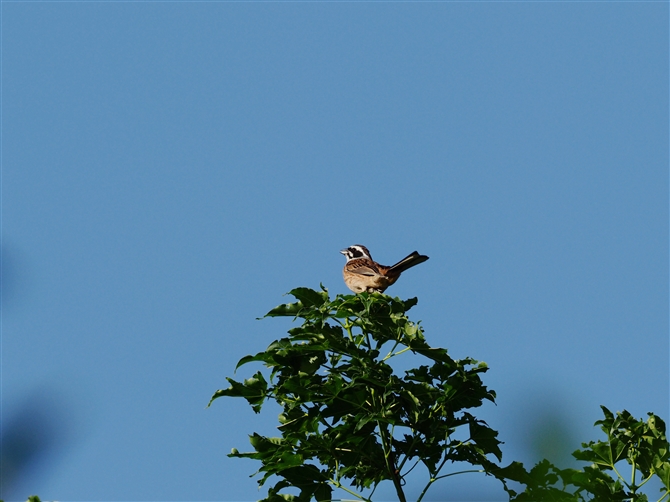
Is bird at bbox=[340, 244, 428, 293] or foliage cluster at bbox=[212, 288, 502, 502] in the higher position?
bird at bbox=[340, 244, 428, 293]

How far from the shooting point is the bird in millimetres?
9422

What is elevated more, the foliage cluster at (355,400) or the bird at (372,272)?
the bird at (372,272)

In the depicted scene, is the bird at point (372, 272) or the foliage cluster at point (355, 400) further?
the bird at point (372, 272)

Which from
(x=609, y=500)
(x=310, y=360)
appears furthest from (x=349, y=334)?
(x=609, y=500)

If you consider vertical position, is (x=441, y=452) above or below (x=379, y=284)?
below

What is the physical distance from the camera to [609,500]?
5.13 m

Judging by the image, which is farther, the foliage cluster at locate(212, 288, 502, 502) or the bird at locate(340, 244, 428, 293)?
the bird at locate(340, 244, 428, 293)

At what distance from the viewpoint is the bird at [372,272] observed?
942 cm

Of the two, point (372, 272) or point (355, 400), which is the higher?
point (372, 272)

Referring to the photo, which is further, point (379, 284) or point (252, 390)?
point (379, 284)

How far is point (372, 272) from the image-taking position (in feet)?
31.5

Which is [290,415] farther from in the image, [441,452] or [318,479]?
[441,452]

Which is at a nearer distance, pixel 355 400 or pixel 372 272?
pixel 355 400

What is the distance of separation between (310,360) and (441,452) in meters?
1.13
